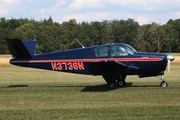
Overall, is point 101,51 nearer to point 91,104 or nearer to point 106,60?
point 106,60

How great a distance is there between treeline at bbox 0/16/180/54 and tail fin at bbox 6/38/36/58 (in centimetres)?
7448

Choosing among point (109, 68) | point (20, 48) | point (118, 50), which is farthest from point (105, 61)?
point (20, 48)

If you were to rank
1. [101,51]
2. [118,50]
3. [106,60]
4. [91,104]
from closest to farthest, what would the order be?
[91,104] < [106,60] < [118,50] < [101,51]

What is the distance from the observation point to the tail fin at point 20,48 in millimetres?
15586

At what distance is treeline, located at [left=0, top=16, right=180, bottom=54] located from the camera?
92.9 m

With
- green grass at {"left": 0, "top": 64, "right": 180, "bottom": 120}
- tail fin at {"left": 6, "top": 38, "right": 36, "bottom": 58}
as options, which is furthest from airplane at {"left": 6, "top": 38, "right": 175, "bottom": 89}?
green grass at {"left": 0, "top": 64, "right": 180, "bottom": 120}

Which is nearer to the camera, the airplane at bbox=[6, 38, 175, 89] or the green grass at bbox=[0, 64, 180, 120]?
the green grass at bbox=[0, 64, 180, 120]

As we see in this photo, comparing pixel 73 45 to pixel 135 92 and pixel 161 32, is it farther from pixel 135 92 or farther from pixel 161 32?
pixel 135 92

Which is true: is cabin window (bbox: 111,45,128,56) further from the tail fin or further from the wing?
the tail fin

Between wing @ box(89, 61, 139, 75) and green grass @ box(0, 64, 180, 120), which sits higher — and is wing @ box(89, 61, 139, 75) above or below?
above

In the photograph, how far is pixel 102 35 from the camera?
102 meters

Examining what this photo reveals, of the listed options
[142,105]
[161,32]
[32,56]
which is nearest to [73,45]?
[161,32]

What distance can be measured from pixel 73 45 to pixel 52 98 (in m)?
82.9

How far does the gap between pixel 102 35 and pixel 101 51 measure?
8705cm
